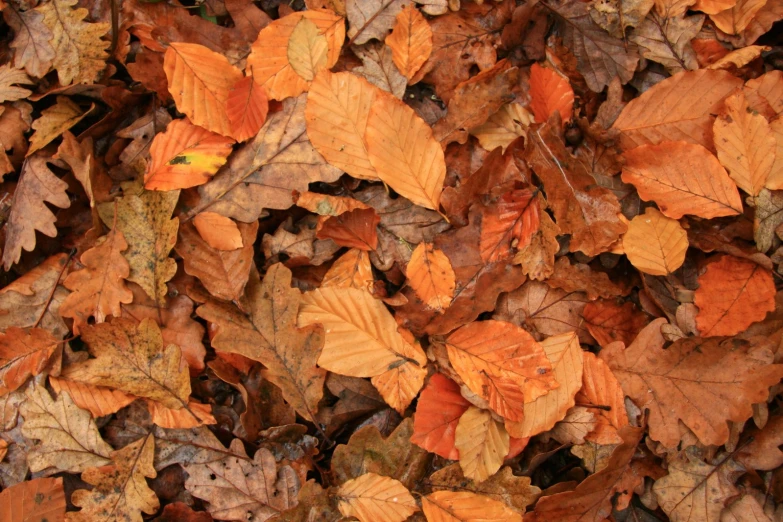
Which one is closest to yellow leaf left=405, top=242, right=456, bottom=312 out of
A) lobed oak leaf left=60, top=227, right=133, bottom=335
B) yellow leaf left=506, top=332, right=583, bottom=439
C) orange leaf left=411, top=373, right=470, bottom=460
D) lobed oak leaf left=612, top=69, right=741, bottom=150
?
orange leaf left=411, top=373, right=470, bottom=460

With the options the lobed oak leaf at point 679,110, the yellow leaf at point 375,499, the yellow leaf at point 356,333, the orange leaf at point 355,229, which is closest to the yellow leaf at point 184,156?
the orange leaf at point 355,229

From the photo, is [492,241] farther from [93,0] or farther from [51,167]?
[93,0]

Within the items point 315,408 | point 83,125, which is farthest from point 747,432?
point 83,125

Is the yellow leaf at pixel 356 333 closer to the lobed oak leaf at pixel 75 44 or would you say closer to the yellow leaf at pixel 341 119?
the yellow leaf at pixel 341 119

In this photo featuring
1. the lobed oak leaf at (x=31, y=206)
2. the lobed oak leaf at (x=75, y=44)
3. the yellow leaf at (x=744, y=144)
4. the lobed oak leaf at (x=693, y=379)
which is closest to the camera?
the lobed oak leaf at (x=693, y=379)

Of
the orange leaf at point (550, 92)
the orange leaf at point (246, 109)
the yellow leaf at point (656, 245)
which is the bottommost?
the yellow leaf at point (656, 245)

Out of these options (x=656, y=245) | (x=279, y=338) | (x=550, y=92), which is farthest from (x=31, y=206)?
(x=656, y=245)

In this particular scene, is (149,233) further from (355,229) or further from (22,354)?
(355,229)
